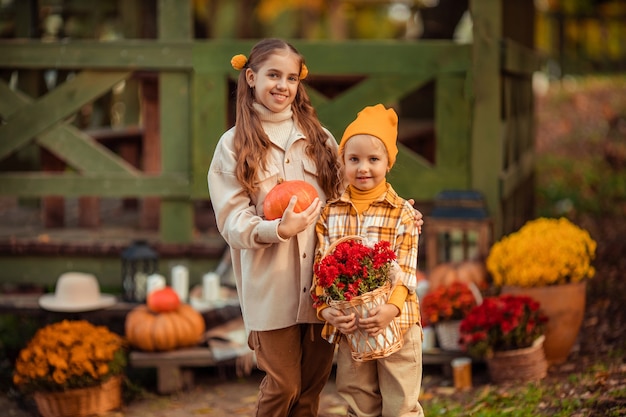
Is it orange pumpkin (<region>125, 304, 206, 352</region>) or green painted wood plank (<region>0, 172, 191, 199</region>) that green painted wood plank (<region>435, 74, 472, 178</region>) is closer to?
green painted wood plank (<region>0, 172, 191, 199</region>)

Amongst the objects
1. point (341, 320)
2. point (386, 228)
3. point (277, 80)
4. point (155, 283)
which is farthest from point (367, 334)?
point (155, 283)

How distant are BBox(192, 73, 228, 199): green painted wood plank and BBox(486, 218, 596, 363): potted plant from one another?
2.32 meters

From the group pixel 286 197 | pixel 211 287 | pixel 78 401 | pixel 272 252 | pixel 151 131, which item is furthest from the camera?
pixel 151 131

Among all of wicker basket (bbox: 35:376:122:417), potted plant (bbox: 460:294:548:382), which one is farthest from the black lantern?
potted plant (bbox: 460:294:548:382)

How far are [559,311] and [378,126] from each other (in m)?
2.63

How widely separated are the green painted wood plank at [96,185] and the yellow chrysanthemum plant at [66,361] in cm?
145

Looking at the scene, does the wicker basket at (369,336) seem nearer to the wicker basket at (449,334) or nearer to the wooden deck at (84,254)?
the wicker basket at (449,334)

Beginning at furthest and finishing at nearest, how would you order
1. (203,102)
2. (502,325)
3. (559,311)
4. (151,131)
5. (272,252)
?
(151,131), (203,102), (559,311), (502,325), (272,252)

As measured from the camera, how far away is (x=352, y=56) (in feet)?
22.4

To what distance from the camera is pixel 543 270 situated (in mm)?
5840

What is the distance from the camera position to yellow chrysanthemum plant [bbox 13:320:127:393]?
5586 millimetres

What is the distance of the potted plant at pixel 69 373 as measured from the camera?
560 cm

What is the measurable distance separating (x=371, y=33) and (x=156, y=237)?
56.0 feet

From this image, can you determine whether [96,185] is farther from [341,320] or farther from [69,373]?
[341,320]
